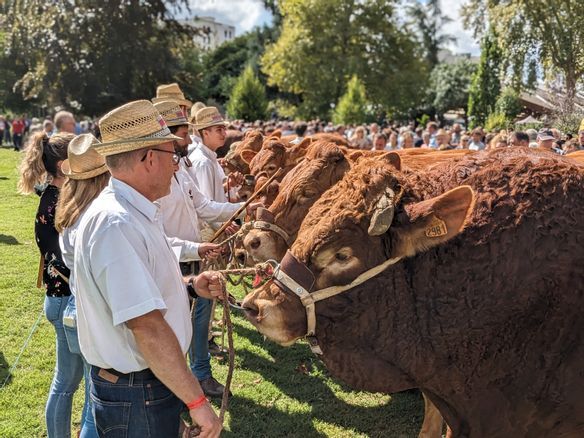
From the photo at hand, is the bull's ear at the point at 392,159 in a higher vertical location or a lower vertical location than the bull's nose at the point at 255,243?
higher

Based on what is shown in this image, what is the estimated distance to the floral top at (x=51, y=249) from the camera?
394 cm

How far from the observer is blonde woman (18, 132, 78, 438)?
3.83 m

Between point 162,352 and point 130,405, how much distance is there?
0.44m

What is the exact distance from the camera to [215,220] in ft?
17.4

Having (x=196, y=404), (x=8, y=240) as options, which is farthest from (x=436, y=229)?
(x=8, y=240)

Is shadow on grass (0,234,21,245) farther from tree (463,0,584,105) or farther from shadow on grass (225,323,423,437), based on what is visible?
tree (463,0,584,105)

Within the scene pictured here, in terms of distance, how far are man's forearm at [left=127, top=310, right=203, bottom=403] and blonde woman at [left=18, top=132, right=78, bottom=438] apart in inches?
69.6

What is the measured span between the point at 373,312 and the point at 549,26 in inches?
1144

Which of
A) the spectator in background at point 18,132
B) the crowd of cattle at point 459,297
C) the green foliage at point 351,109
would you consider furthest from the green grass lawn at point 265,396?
the spectator in background at point 18,132

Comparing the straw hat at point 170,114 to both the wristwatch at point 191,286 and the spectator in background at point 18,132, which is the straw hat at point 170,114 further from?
the spectator in background at point 18,132

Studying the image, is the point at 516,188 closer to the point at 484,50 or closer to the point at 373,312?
the point at 373,312

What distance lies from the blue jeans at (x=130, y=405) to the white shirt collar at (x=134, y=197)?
2.53 ft

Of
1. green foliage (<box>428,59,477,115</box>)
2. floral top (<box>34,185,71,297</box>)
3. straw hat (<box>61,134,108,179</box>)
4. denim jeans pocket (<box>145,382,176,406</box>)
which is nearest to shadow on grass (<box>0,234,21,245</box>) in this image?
floral top (<box>34,185,71,297</box>)

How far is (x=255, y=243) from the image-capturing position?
452cm
